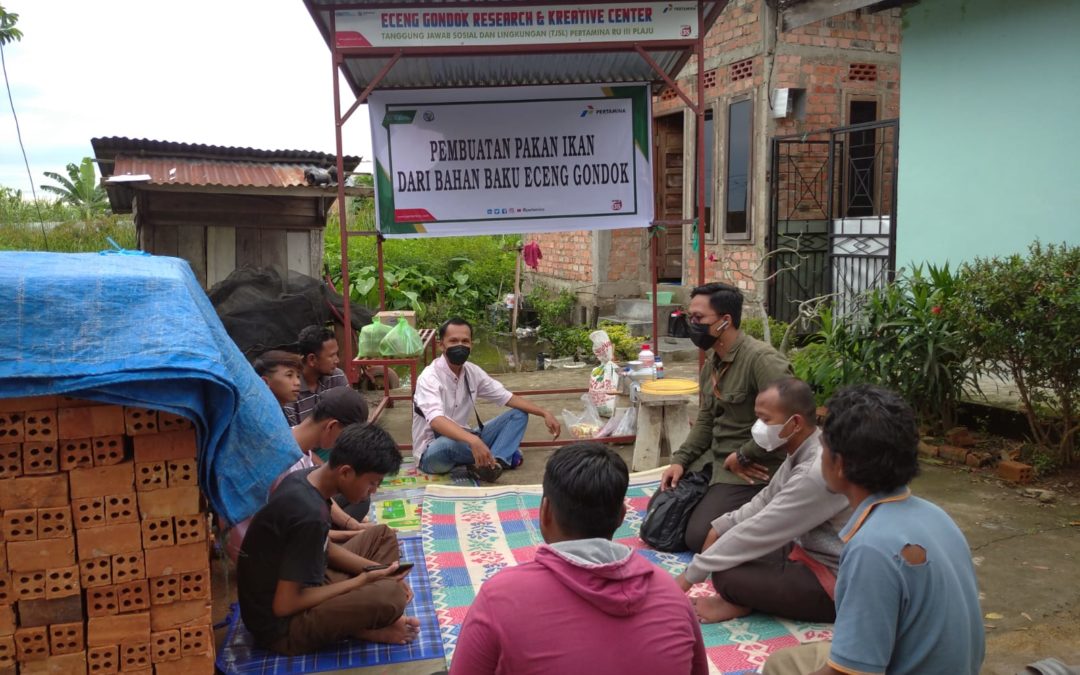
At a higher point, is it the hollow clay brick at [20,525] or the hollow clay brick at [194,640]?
the hollow clay brick at [20,525]

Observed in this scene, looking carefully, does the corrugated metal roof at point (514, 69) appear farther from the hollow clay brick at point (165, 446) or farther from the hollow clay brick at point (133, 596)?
the hollow clay brick at point (133, 596)

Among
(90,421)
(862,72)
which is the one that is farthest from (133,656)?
(862,72)

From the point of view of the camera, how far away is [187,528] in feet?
9.57

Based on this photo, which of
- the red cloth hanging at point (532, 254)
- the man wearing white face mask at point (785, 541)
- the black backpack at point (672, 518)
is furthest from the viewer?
the red cloth hanging at point (532, 254)

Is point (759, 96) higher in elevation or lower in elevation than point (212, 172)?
higher

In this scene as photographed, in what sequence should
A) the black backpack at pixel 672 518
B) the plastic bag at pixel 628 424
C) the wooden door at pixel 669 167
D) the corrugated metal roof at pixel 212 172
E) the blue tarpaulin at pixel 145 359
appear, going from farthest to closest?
the wooden door at pixel 669 167 < the corrugated metal roof at pixel 212 172 < the plastic bag at pixel 628 424 < the black backpack at pixel 672 518 < the blue tarpaulin at pixel 145 359

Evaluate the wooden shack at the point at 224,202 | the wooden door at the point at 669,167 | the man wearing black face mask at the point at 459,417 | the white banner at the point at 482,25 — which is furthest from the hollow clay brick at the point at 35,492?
the wooden door at the point at 669,167

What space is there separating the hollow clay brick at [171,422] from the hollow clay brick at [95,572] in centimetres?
49

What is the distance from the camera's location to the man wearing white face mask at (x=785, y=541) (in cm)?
350

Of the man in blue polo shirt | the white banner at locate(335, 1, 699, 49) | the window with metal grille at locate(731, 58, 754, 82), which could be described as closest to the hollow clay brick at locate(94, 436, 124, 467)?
the man in blue polo shirt

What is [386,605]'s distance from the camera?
3.45 meters

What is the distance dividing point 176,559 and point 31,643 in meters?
0.52

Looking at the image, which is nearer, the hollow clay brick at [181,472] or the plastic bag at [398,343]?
the hollow clay brick at [181,472]

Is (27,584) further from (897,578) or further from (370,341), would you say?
(370,341)
